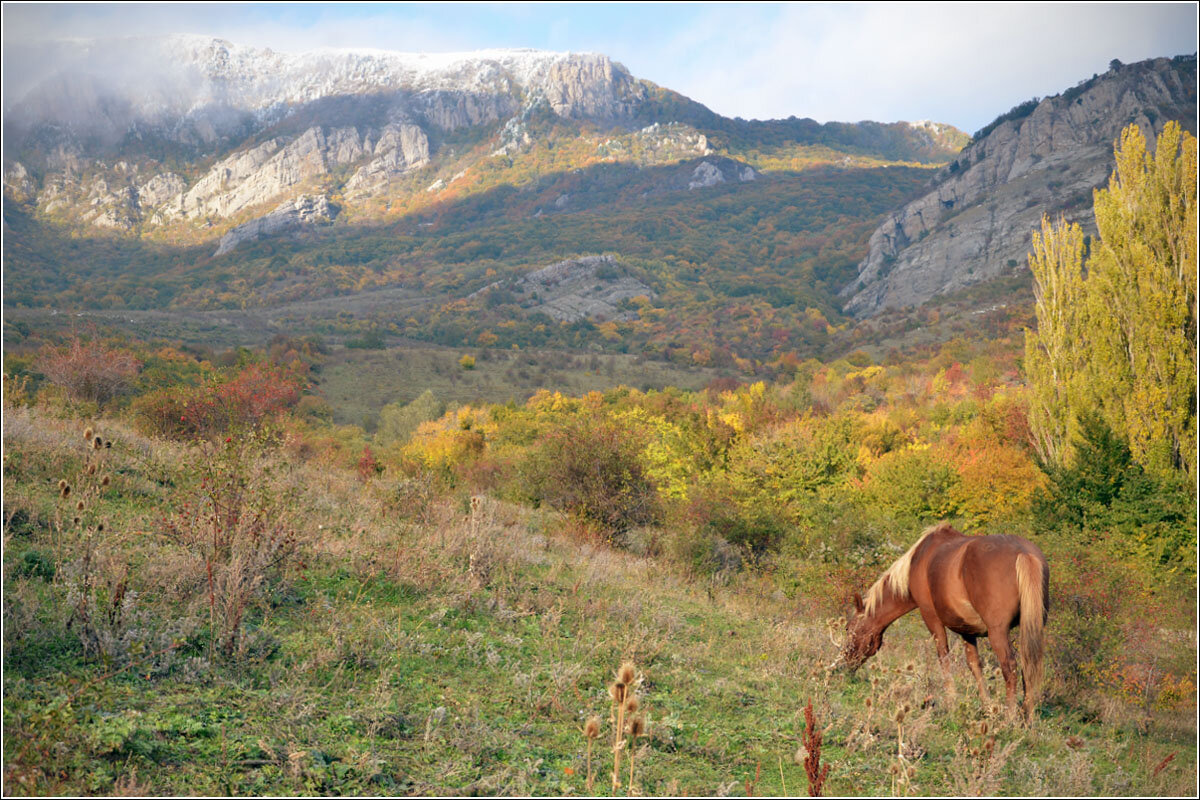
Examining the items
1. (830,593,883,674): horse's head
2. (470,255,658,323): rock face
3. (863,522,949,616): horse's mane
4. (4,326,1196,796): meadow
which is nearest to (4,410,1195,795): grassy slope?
(4,326,1196,796): meadow

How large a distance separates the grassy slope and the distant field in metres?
46.6

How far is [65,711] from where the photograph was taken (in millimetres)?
3438

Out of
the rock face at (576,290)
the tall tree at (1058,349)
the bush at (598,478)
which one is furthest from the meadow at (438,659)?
the rock face at (576,290)

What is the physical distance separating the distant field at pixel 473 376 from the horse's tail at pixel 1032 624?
4992 cm

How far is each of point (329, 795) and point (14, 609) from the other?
8.13 ft

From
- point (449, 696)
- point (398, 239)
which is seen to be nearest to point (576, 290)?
point (398, 239)

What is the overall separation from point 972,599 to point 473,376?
65.4 meters

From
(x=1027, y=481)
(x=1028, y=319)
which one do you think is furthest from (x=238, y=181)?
(x=1027, y=481)

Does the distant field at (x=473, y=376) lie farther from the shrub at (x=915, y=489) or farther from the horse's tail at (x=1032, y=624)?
the horse's tail at (x=1032, y=624)

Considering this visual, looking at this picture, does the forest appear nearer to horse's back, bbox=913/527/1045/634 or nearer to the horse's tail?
the horse's tail

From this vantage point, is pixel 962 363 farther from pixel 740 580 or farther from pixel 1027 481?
pixel 740 580

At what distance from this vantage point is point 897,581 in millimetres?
6648

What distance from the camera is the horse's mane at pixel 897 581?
661 cm

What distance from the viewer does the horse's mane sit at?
6.61 metres
